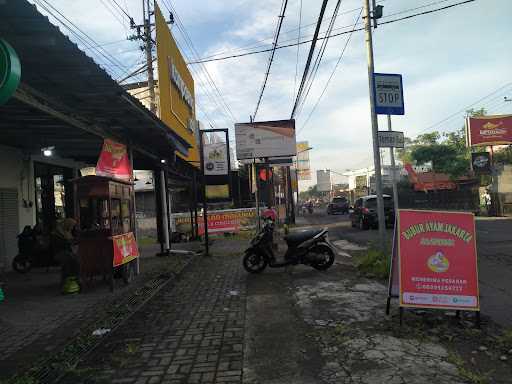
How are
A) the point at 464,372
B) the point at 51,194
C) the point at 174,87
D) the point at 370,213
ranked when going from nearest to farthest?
the point at 464,372
the point at 51,194
the point at 174,87
the point at 370,213

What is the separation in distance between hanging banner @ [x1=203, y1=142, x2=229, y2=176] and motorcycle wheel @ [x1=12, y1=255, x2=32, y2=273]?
16.0 meters

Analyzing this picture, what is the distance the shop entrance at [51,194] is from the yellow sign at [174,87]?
12.7 ft

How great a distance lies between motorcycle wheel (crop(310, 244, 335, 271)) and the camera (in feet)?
31.7

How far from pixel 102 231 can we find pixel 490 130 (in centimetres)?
3498

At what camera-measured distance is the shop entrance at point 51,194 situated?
1329 cm

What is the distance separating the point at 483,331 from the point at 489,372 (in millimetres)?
1269

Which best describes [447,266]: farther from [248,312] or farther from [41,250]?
[41,250]

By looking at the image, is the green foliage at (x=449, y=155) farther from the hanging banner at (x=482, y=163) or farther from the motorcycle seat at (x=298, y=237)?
the motorcycle seat at (x=298, y=237)

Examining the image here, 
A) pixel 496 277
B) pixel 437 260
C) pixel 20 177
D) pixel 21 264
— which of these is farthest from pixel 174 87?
pixel 437 260

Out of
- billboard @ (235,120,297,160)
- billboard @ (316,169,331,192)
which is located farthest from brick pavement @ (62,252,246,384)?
billboard @ (316,169,331,192)

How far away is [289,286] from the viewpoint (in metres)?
8.18

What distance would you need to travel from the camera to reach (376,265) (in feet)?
29.0

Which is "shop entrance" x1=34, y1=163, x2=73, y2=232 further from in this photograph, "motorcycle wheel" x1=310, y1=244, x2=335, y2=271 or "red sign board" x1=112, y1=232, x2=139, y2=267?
"motorcycle wheel" x1=310, y1=244, x2=335, y2=271

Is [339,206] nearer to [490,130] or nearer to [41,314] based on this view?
[490,130]
